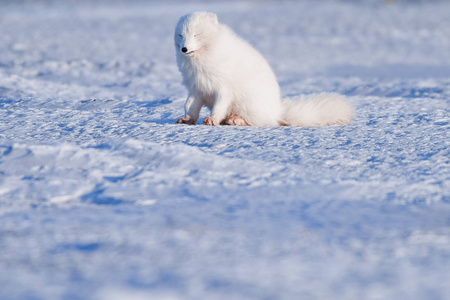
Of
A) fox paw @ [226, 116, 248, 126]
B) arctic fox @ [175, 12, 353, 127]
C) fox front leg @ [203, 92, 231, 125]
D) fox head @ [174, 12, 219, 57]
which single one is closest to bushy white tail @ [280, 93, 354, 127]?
arctic fox @ [175, 12, 353, 127]

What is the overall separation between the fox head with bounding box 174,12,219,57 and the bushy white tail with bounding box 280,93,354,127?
0.58 metres

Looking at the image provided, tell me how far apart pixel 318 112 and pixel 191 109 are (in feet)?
2.15

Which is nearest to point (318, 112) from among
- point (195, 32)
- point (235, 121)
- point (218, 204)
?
point (235, 121)

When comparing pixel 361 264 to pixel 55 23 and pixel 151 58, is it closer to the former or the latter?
pixel 151 58

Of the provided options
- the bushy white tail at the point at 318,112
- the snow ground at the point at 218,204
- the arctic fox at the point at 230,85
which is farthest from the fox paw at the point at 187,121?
the bushy white tail at the point at 318,112

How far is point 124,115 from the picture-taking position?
330 cm

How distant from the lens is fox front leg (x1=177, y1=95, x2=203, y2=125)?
9.36ft

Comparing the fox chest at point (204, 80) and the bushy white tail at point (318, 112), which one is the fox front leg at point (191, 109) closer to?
the fox chest at point (204, 80)

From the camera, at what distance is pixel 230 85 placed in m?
2.74

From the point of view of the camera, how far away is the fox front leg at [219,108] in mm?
2744

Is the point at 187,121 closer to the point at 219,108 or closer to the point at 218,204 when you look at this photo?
the point at 219,108

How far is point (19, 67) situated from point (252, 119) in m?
3.52

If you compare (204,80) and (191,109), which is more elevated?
(204,80)

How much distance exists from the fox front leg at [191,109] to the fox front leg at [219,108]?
A: 4.1 inches
